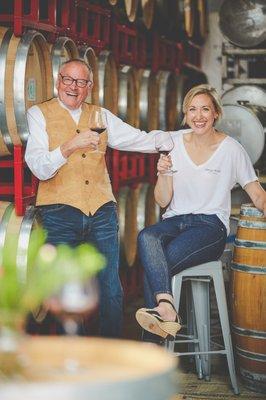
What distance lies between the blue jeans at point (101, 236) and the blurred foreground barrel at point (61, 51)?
74cm

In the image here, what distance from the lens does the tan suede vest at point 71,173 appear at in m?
4.23

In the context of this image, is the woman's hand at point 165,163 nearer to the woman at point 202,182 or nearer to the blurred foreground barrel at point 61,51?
the woman at point 202,182

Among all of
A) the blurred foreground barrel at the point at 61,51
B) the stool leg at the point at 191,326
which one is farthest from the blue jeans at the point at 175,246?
the blurred foreground barrel at the point at 61,51

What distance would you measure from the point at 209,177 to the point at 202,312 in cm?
70

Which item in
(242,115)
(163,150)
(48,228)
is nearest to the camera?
(163,150)

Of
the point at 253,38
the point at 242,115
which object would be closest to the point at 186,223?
the point at 242,115

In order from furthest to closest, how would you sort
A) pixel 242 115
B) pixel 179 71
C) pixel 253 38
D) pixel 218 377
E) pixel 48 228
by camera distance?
pixel 179 71 → pixel 253 38 → pixel 242 115 → pixel 218 377 → pixel 48 228

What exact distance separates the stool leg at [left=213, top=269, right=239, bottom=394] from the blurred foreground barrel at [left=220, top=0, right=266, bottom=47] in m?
3.85

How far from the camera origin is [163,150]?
4051mm

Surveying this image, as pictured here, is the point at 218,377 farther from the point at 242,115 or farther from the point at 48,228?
the point at 242,115

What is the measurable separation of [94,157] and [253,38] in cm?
374

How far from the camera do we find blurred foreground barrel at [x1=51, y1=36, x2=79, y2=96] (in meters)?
4.61

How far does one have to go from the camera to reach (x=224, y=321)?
4.33 m

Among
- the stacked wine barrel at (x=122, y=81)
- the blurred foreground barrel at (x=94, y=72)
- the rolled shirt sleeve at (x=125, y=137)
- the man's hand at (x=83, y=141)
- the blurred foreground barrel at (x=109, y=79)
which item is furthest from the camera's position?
the blurred foreground barrel at (x=109, y=79)
